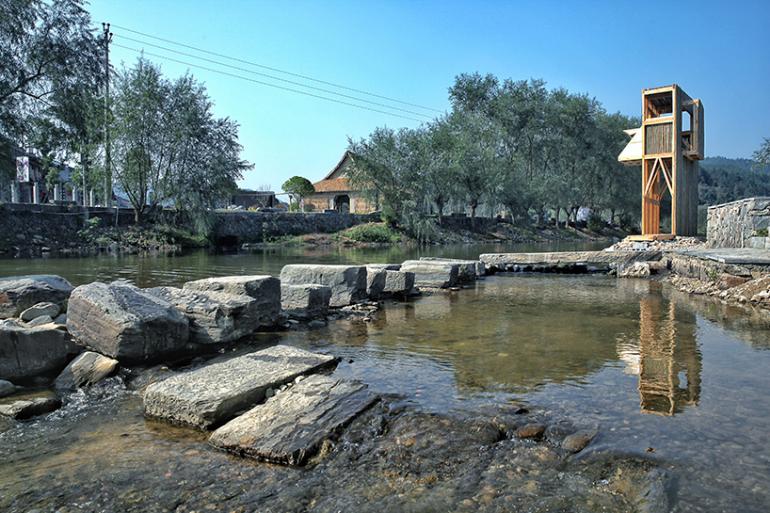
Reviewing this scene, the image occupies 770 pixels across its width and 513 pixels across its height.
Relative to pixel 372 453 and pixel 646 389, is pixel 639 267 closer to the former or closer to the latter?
pixel 646 389

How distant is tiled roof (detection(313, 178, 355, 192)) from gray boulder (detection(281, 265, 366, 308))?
152 ft

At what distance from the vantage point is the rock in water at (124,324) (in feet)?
19.6

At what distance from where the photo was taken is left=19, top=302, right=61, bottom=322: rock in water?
285 inches

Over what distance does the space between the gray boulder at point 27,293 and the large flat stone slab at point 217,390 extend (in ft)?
12.9

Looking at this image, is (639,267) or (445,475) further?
(639,267)

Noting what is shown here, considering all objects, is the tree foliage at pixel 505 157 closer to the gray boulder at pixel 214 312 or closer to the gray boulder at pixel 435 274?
the gray boulder at pixel 435 274

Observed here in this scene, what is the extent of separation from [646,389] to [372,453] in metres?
2.98

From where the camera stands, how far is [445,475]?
3723 millimetres

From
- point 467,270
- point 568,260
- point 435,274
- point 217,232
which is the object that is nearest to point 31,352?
point 435,274

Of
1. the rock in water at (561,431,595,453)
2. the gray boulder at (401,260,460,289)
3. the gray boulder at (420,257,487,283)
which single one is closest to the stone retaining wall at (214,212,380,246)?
the gray boulder at (420,257,487,283)

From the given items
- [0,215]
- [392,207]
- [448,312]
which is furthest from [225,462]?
[392,207]

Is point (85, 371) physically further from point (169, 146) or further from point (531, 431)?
point (169, 146)

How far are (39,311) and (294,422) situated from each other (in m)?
4.88

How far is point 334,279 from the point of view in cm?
1081
